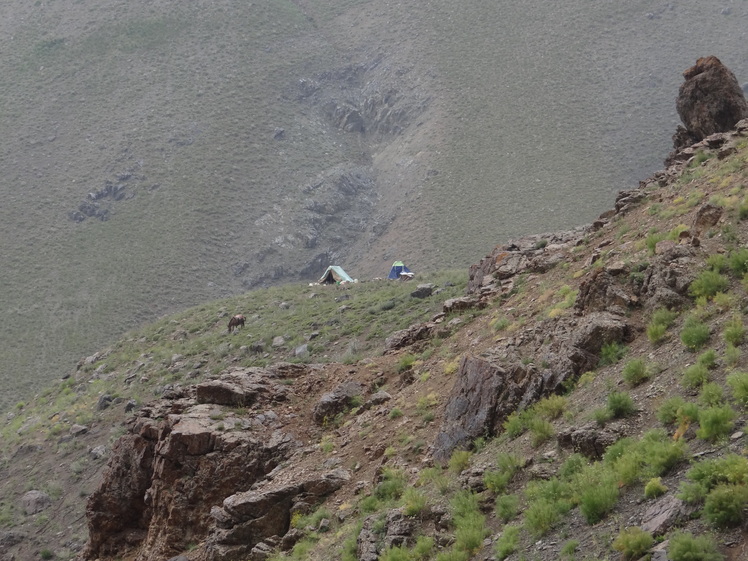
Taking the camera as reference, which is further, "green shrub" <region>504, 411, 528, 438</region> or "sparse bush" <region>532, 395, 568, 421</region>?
"green shrub" <region>504, 411, 528, 438</region>

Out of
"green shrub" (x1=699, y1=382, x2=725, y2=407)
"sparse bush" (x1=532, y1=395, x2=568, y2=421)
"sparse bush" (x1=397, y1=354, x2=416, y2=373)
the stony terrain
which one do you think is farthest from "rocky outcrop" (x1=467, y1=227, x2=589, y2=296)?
"green shrub" (x1=699, y1=382, x2=725, y2=407)

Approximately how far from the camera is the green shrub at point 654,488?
9969mm

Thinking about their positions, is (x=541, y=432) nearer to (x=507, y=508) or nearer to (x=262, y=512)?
(x=507, y=508)

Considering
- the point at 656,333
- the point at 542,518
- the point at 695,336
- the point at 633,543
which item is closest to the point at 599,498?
the point at 542,518

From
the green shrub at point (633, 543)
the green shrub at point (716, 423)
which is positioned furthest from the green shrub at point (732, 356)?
the green shrub at point (633, 543)

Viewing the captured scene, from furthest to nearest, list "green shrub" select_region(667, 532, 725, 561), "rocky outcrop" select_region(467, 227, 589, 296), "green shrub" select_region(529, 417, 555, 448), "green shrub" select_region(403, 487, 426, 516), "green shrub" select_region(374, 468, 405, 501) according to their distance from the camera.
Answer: "rocky outcrop" select_region(467, 227, 589, 296), "green shrub" select_region(374, 468, 405, 501), "green shrub" select_region(403, 487, 426, 516), "green shrub" select_region(529, 417, 555, 448), "green shrub" select_region(667, 532, 725, 561)

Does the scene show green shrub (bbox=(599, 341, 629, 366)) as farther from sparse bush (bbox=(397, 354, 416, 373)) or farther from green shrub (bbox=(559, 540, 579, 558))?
sparse bush (bbox=(397, 354, 416, 373))

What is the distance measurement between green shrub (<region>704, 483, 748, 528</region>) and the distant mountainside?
1892 inches

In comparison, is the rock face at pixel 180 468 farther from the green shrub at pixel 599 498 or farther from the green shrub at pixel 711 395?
the green shrub at pixel 711 395

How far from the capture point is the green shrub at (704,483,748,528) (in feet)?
28.6

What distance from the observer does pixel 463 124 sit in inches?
3228

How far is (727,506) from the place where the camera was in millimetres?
8773

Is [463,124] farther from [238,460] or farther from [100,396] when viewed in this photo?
[238,460]

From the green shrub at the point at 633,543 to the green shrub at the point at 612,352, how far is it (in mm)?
4718
